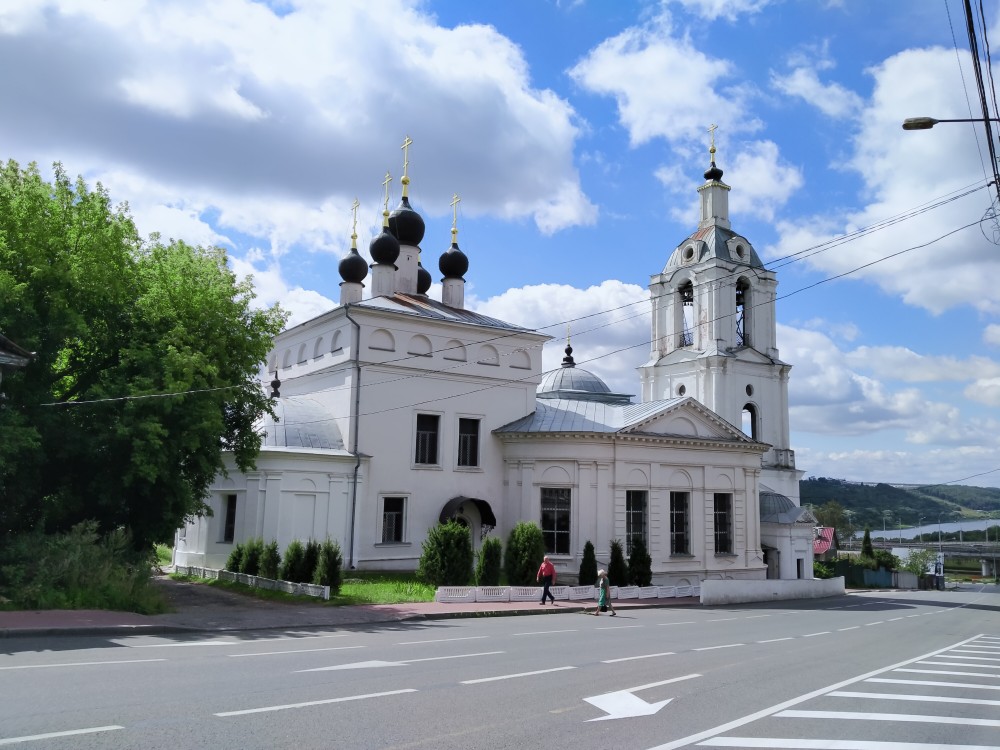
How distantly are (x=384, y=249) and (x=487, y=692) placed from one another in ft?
87.0

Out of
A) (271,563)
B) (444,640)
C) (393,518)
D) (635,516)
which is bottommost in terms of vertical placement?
(444,640)

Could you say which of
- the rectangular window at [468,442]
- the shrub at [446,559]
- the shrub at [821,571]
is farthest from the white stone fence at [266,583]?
the shrub at [821,571]

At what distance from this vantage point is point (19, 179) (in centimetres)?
2014

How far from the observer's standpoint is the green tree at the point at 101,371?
60.9ft

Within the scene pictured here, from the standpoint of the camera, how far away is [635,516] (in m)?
32.5

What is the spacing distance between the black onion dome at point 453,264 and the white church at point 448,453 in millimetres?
64

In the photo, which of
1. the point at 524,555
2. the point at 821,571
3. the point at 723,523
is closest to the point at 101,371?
the point at 524,555

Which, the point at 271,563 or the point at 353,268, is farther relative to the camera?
the point at 353,268

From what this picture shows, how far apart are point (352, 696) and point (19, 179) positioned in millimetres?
17458

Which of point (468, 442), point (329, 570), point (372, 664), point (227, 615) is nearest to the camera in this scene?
point (372, 664)

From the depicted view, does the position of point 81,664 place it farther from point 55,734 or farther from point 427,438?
point 427,438

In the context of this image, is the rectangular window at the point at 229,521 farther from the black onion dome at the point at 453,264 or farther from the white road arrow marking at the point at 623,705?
the white road arrow marking at the point at 623,705

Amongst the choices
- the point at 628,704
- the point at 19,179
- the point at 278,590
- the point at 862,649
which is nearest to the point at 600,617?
the point at 862,649

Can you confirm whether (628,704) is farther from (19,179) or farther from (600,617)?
(19,179)
